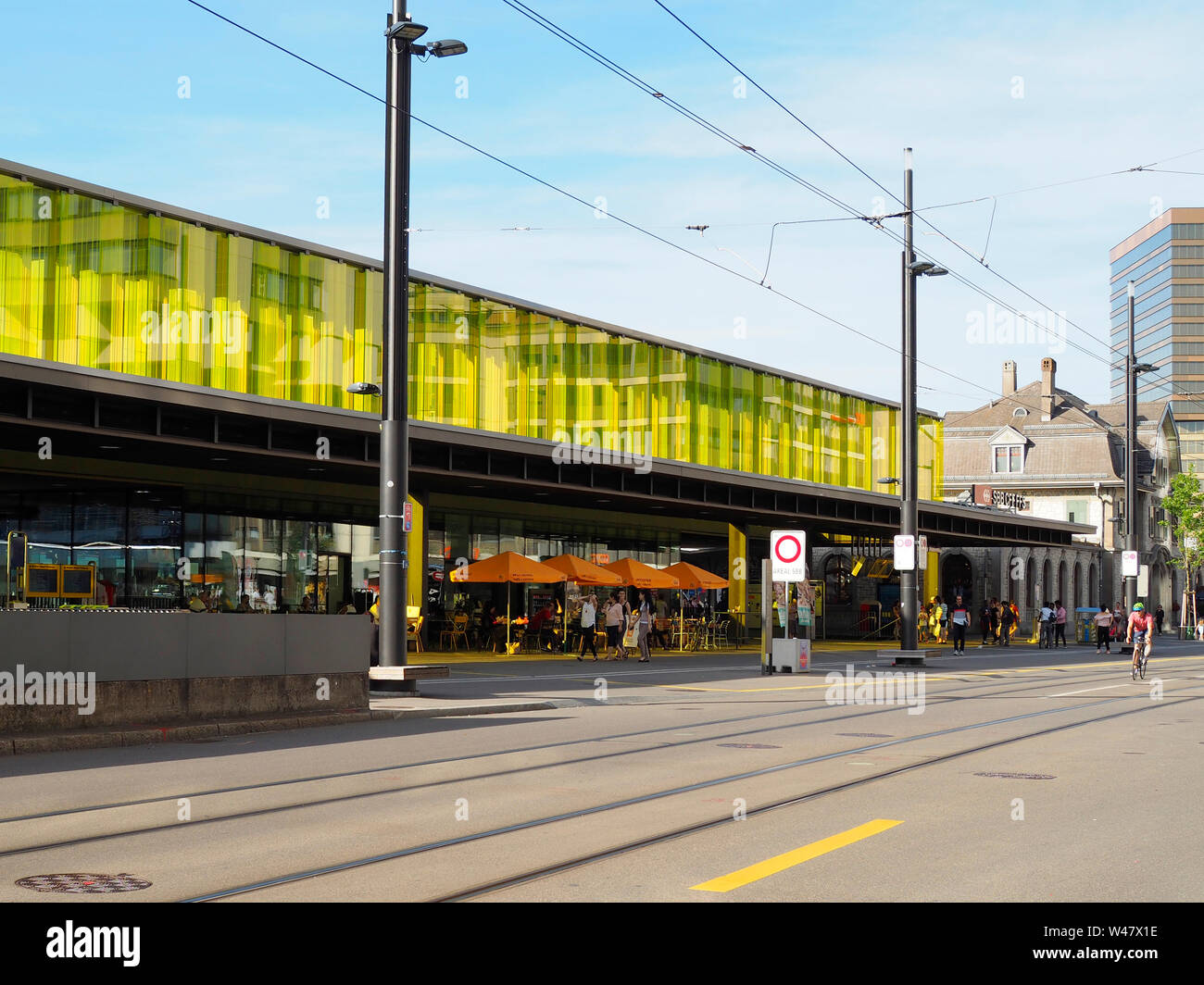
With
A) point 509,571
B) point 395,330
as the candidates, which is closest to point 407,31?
point 395,330

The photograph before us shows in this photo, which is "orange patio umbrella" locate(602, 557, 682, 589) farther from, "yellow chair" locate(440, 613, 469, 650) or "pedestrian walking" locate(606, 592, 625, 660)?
"yellow chair" locate(440, 613, 469, 650)

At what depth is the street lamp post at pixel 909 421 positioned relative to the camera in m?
34.7

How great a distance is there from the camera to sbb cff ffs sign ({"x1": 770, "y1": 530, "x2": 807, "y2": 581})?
27938mm

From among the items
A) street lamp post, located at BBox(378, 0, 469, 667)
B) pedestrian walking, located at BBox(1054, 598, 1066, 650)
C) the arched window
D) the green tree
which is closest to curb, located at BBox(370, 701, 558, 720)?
street lamp post, located at BBox(378, 0, 469, 667)

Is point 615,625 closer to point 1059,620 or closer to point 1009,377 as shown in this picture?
point 1059,620

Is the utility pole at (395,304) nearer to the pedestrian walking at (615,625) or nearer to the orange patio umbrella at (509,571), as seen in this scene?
the orange patio umbrella at (509,571)

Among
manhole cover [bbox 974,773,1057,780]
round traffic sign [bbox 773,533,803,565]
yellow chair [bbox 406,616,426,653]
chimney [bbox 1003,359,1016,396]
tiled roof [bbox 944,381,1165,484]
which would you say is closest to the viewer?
manhole cover [bbox 974,773,1057,780]

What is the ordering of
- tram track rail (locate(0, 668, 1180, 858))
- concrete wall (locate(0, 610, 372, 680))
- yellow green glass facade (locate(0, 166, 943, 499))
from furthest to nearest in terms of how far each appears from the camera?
1. yellow green glass facade (locate(0, 166, 943, 499))
2. concrete wall (locate(0, 610, 372, 680))
3. tram track rail (locate(0, 668, 1180, 858))

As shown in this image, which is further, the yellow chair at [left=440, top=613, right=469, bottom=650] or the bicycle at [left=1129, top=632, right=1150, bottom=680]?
the yellow chair at [left=440, top=613, right=469, bottom=650]

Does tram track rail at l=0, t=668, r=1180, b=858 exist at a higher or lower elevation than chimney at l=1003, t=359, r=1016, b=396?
lower

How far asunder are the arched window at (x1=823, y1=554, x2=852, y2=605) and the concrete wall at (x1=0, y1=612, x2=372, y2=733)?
5041cm

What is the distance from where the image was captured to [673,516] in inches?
2037
